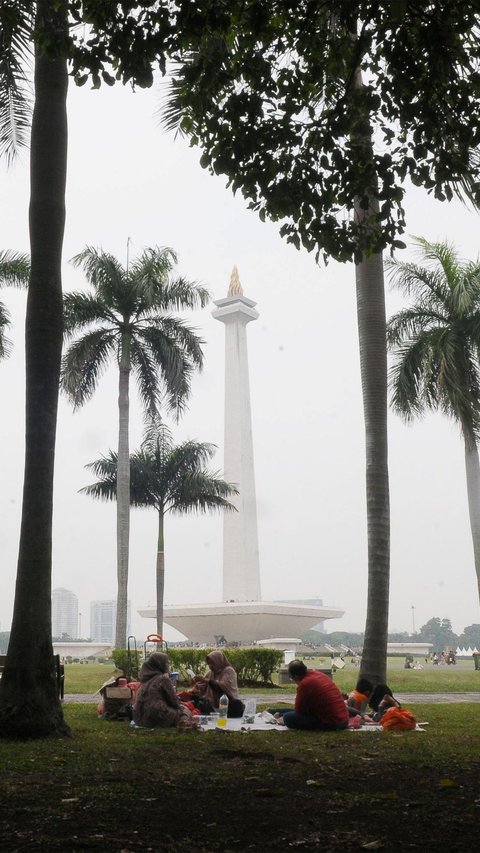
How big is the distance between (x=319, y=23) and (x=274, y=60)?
46 centimetres

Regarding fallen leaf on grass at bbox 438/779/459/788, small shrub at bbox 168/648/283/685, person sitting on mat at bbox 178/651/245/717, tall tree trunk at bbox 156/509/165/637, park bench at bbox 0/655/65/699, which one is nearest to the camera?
fallen leaf on grass at bbox 438/779/459/788

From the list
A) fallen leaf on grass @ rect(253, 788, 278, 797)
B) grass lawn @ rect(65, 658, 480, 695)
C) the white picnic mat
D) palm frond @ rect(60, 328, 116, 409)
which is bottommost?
grass lawn @ rect(65, 658, 480, 695)

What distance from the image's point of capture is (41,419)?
32.4 ft

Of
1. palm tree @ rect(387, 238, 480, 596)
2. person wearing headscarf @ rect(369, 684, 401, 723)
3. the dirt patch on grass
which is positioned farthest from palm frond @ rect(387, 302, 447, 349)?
the dirt patch on grass

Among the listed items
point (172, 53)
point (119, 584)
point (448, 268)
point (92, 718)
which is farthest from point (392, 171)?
point (119, 584)

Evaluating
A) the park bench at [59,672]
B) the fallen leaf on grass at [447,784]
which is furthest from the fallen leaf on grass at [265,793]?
the park bench at [59,672]

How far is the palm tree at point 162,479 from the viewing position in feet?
110

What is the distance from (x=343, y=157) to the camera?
7.81 metres

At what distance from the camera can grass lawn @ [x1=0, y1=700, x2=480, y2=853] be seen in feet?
15.1

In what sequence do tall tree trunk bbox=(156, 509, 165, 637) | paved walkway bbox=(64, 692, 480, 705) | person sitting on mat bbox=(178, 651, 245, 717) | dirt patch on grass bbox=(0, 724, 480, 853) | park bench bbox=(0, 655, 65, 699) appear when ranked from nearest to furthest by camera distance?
dirt patch on grass bbox=(0, 724, 480, 853)
park bench bbox=(0, 655, 65, 699)
person sitting on mat bbox=(178, 651, 245, 717)
paved walkway bbox=(64, 692, 480, 705)
tall tree trunk bbox=(156, 509, 165, 637)

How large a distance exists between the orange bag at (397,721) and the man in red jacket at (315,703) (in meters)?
0.78

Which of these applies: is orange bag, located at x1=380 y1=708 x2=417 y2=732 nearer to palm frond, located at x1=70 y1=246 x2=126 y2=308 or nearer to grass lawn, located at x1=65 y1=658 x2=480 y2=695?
grass lawn, located at x1=65 y1=658 x2=480 y2=695

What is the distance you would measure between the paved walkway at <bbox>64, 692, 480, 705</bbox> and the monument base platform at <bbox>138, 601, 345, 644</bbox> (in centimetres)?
2910

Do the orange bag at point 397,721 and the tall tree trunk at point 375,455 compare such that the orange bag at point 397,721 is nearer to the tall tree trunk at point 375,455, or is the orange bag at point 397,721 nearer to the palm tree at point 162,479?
the tall tree trunk at point 375,455
